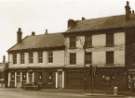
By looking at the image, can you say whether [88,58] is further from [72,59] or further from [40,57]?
[40,57]

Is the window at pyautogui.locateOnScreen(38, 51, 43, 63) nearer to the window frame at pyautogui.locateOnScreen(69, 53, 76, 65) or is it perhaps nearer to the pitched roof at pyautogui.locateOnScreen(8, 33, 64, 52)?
the pitched roof at pyautogui.locateOnScreen(8, 33, 64, 52)

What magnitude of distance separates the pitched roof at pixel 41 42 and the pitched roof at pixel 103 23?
4.09 m

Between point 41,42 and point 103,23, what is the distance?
1291 centimetres

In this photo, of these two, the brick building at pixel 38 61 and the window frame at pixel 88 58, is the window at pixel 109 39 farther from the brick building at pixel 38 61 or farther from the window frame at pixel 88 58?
the brick building at pixel 38 61

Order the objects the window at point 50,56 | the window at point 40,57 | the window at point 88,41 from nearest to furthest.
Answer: the window at point 88,41 < the window at point 50,56 < the window at point 40,57

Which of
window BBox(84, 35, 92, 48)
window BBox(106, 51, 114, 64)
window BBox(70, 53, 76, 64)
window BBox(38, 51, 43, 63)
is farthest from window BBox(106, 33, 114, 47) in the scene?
window BBox(38, 51, 43, 63)

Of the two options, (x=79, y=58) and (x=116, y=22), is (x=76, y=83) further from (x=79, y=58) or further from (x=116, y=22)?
(x=116, y=22)

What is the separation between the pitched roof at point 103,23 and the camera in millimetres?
57938

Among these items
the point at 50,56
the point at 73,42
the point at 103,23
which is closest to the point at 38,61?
the point at 50,56

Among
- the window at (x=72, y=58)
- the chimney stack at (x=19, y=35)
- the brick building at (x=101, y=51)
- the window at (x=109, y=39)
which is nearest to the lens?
the brick building at (x=101, y=51)

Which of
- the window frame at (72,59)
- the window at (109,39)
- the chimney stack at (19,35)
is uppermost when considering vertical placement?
the chimney stack at (19,35)

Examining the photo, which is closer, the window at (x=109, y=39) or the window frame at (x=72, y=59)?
the window at (x=109, y=39)

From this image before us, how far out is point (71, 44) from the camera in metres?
63.2

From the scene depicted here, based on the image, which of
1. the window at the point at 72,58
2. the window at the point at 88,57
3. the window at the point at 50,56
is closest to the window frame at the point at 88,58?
the window at the point at 88,57
